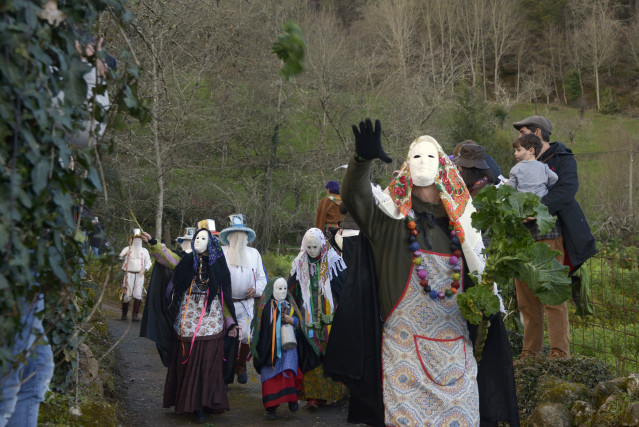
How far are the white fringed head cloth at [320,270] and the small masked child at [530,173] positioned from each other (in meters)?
2.59

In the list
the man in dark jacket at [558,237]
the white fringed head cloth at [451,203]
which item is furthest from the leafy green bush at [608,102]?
the white fringed head cloth at [451,203]

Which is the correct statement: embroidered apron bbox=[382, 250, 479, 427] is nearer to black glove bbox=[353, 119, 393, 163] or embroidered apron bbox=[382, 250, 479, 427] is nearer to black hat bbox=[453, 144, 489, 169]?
black glove bbox=[353, 119, 393, 163]

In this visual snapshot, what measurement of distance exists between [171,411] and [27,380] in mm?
5373

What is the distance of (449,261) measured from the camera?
15.6 feet

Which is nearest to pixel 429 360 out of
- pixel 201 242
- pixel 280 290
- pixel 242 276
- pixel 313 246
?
pixel 280 290

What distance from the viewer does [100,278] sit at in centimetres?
1738

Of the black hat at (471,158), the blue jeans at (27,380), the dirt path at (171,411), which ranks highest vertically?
the black hat at (471,158)

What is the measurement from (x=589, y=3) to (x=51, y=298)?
4994cm

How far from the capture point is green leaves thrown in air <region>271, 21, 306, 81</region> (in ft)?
10.2

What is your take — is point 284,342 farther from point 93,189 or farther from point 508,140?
point 508,140

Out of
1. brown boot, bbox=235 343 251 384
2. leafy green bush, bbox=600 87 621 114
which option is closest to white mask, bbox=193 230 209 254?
brown boot, bbox=235 343 251 384

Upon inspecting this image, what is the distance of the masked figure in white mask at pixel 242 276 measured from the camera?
8.94 meters

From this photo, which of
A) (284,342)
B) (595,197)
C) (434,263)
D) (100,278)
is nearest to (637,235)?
(595,197)

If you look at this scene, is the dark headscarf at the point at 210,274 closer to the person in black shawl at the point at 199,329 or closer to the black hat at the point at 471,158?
the person in black shawl at the point at 199,329
